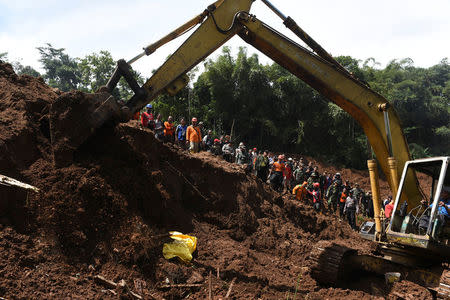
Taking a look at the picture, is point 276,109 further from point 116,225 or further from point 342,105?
point 116,225

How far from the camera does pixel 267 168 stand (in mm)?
14734

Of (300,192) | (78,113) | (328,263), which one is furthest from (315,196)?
(78,113)

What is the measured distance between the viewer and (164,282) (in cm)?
548

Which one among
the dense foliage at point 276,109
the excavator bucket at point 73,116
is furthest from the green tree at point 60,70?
the excavator bucket at point 73,116

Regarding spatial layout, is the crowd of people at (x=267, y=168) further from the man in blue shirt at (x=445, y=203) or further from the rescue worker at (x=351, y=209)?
the man in blue shirt at (x=445, y=203)

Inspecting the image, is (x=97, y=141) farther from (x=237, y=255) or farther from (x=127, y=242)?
(x=237, y=255)

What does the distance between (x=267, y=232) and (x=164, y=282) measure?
14.3 ft

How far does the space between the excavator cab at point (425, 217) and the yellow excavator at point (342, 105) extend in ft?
0.05

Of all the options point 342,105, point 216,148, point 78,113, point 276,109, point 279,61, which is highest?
point 276,109

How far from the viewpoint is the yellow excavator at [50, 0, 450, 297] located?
5.69m

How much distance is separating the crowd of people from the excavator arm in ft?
14.9

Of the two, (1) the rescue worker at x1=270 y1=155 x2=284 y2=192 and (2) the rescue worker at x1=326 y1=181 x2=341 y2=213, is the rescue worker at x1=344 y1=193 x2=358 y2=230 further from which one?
(1) the rescue worker at x1=270 y1=155 x2=284 y2=192

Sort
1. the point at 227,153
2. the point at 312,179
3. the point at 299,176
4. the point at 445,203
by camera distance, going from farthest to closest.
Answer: the point at 299,176
the point at 312,179
the point at 227,153
the point at 445,203

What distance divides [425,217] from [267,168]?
30.7 feet
